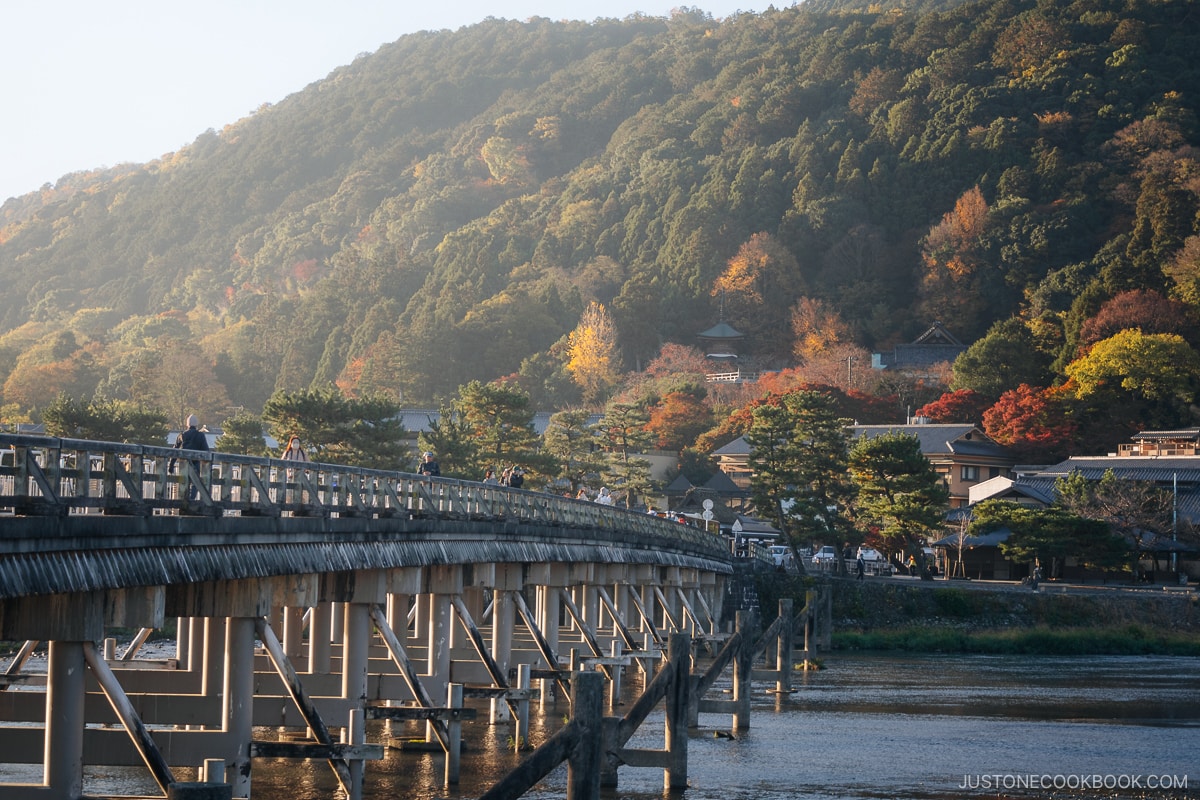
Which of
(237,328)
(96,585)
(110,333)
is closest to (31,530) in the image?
(96,585)

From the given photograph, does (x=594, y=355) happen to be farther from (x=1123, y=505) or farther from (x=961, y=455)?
(x=1123, y=505)

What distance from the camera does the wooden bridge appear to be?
15.2 meters

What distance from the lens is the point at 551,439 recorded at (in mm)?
82188

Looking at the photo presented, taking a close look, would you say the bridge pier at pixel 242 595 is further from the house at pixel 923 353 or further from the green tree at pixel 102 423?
the house at pixel 923 353

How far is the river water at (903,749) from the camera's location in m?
26.0

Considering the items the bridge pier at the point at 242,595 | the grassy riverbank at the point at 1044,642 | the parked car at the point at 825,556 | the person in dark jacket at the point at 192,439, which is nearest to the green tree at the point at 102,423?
the grassy riverbank at the point at 1044,642

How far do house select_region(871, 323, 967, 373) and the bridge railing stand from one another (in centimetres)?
8761

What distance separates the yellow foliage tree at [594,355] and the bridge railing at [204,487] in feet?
297

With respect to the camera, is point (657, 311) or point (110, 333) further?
point (110, 333)

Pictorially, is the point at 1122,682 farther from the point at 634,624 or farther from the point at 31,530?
the point at 31,530

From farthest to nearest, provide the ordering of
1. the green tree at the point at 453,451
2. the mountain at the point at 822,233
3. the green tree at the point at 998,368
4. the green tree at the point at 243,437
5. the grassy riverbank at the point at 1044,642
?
the mountain at the point at 822,233, the green tree at the point at 998,368, the green tree at the point at 243,437, the green tree at the point at 453,451, the grassy riverbank at the point at 1044,642

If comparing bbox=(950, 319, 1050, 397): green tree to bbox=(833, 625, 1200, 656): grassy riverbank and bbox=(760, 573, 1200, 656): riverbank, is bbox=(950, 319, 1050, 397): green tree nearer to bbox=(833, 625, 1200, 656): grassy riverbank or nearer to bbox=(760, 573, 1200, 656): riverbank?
bbox=(760, 573, 1200, 656): riverbank

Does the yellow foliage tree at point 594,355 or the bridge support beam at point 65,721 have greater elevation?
the yellow foliage tree at point 594,355

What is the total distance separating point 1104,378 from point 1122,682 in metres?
47.1
